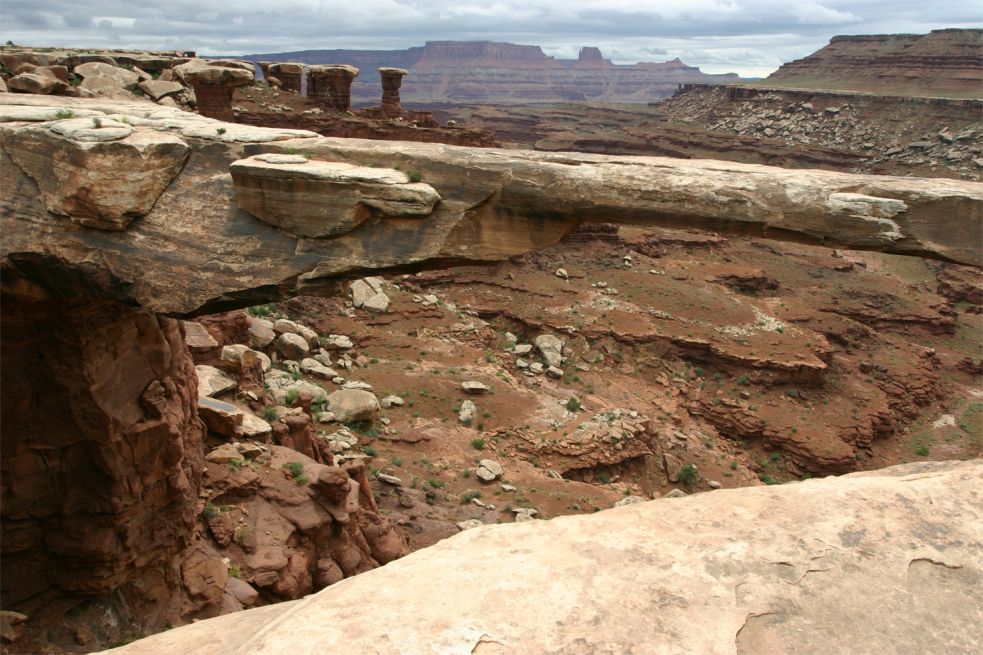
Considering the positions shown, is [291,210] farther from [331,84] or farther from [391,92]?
[391,92]

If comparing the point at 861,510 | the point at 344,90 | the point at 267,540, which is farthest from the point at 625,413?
the point at 344,90

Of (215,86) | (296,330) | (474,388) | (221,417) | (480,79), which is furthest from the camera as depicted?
(480,79)

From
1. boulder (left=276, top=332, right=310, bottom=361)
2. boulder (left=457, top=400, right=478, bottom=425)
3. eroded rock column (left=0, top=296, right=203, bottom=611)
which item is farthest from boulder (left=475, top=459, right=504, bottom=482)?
eroded rock column (left=0, top=296, right=203, bottom=611)

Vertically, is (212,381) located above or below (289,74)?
below

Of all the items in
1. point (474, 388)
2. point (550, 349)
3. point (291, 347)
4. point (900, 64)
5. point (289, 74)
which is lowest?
point (550, 349)

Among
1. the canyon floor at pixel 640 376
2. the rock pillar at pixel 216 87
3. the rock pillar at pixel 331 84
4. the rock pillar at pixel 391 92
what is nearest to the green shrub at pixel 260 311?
the canyon floor at pixel 640 376

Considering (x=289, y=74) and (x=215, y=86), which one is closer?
(x=215, y=86)

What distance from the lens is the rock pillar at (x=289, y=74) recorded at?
3206 cm

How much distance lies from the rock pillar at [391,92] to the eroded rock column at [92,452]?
85.6 ft

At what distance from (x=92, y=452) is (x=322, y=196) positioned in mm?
3354

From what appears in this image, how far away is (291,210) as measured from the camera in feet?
18.1

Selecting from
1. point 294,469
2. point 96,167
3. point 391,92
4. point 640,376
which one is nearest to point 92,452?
point 96,167

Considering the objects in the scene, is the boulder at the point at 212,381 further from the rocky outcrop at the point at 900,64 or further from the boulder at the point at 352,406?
the rocky outcrop at the point at 900,64

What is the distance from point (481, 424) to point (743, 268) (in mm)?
19712
